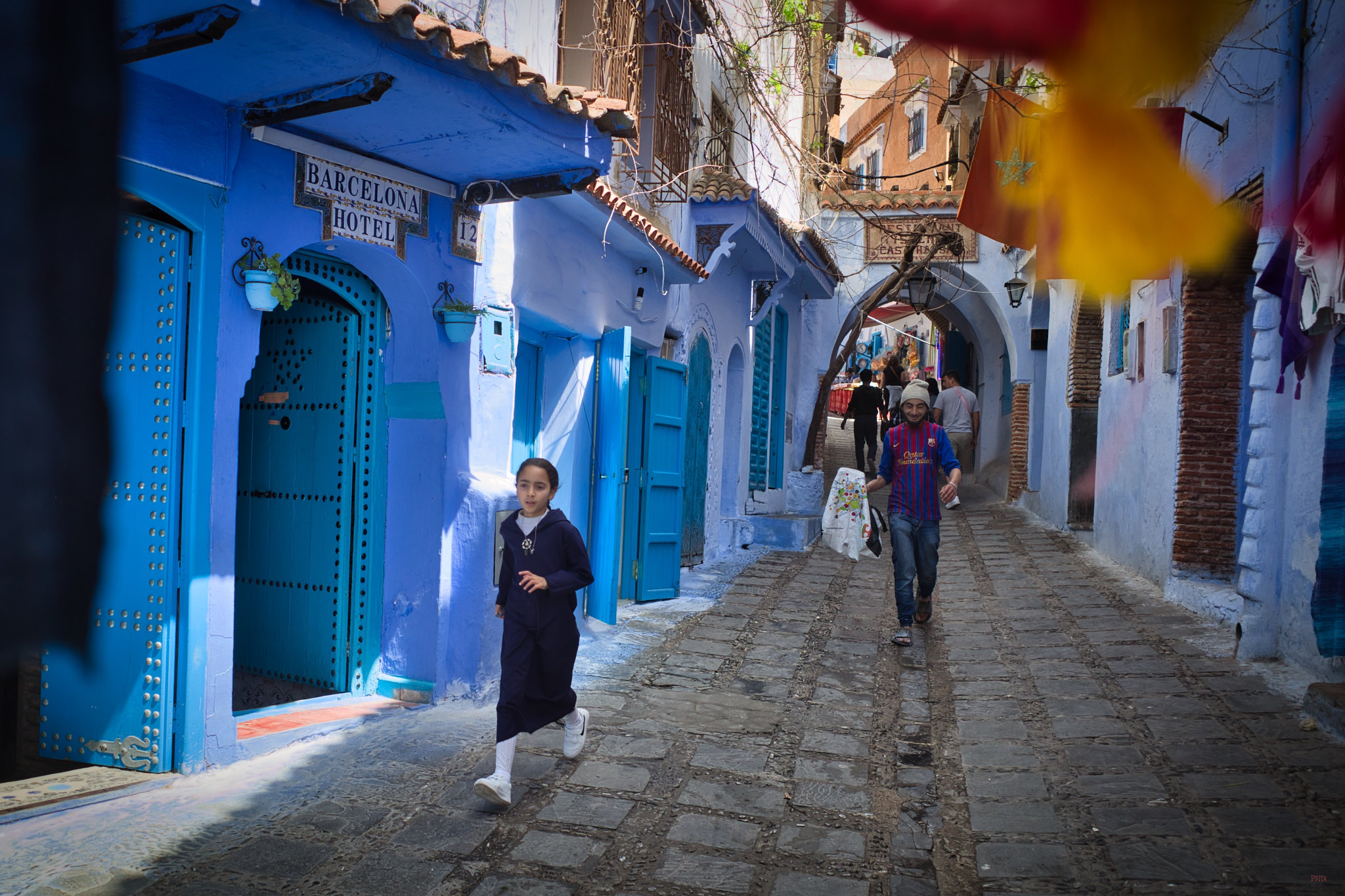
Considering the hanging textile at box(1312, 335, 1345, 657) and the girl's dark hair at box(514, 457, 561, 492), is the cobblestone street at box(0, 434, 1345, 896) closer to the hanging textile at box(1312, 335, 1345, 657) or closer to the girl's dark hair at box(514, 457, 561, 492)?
the hanging textile at box(1312, 335, 1345, 657)

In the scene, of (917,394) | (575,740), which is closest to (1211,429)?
(917,394)

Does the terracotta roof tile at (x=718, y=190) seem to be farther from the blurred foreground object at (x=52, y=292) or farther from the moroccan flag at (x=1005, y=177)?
the blurred foreground object at (x=52, y=292)

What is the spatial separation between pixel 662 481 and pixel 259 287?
4572mm

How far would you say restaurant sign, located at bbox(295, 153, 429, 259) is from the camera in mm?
4496

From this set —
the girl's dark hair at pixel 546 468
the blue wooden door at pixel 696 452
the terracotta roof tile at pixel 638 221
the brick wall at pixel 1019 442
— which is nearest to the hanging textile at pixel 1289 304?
the terracotta roof tile at pixel 638 221

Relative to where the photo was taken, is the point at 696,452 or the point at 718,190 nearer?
the point at 718,190

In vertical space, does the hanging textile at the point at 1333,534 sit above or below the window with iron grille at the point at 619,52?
below

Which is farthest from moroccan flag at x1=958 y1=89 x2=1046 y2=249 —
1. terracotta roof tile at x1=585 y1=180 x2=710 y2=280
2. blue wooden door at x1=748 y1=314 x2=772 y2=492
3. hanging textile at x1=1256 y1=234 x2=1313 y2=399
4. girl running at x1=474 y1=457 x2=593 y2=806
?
blue wooden door at x1=748 y1=314 x2=772 y2=492

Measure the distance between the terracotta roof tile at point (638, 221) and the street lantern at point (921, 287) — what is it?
6000mm

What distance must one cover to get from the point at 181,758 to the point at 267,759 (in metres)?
0.38

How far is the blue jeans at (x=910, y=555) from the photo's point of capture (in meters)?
6.99

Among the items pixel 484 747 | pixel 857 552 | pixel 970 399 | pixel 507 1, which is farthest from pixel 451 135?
pixel 970 399

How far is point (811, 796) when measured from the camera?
4.13 metres

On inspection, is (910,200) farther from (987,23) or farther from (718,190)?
(987,23)
